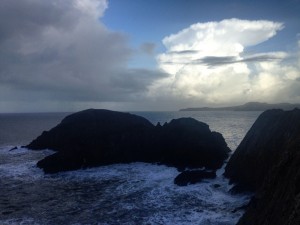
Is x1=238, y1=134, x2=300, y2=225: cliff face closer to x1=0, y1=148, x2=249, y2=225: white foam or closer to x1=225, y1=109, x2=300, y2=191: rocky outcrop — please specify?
x1=0, y1=148, x2=249, y2=225: white foam

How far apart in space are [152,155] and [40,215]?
30.2 metres

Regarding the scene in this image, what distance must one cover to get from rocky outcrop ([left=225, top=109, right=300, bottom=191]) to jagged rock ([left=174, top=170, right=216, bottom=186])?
2.49 m

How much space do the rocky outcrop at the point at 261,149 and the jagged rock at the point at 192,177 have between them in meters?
2.49

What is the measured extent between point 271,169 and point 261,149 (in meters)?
15.0

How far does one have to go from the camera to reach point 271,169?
25.9 meters

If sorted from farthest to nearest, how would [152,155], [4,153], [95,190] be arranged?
1. [4,153]
2. [152,155]
3. [95,190]

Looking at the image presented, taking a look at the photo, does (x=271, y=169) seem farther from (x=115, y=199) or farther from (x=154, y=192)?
(x=115, y=199)

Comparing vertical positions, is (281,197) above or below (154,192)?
above

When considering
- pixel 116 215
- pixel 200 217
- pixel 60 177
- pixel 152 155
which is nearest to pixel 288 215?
pixel 200 217

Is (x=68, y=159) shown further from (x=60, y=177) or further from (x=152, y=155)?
(x=152, y=155)

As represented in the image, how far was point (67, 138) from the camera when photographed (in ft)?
255

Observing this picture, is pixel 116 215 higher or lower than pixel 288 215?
lower

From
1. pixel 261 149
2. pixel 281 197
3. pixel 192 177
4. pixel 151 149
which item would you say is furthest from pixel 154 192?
pixel 151 149

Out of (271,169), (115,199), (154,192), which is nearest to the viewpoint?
(271,169)
